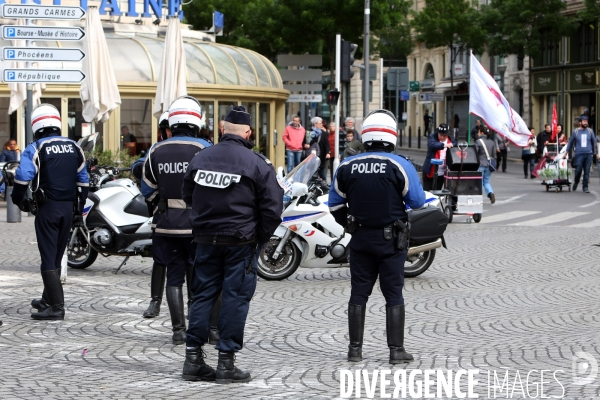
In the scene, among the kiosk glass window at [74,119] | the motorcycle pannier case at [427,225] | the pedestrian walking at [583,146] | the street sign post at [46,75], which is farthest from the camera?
the pedestrian walking at [583,146]

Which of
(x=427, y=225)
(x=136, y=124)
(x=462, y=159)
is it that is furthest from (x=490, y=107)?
(x=427, y=225)

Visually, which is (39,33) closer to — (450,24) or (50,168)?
(50,168)

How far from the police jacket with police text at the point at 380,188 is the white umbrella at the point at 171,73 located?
1366cm

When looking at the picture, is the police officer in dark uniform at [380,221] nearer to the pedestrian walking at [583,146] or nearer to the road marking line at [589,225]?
the road marking line at [589,225]

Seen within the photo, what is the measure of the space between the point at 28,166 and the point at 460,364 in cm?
396

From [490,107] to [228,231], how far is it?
48.4 ft

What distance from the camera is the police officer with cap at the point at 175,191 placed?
324 inches

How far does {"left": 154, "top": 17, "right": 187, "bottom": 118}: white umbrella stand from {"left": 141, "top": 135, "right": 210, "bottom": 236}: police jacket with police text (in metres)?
12.8

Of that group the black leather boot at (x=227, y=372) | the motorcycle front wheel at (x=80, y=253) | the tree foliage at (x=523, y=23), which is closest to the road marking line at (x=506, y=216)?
the motorcycle front wheel at (x=80, y=253)

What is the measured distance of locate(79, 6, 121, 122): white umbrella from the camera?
64.5 ft

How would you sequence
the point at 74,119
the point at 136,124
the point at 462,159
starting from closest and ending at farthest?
the point at 462,159 < the point at 74,119 < the point at 136,124

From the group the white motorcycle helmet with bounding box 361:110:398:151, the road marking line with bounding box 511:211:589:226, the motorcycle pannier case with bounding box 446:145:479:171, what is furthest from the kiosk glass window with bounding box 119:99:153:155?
the white motorcycle helmet with bounding box 361:110:398:151

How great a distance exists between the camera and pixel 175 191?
27.3 feet

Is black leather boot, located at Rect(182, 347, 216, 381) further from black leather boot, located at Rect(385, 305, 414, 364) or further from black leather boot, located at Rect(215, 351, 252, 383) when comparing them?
black leather boot, located at Rect(385, 305, 414, 364)
